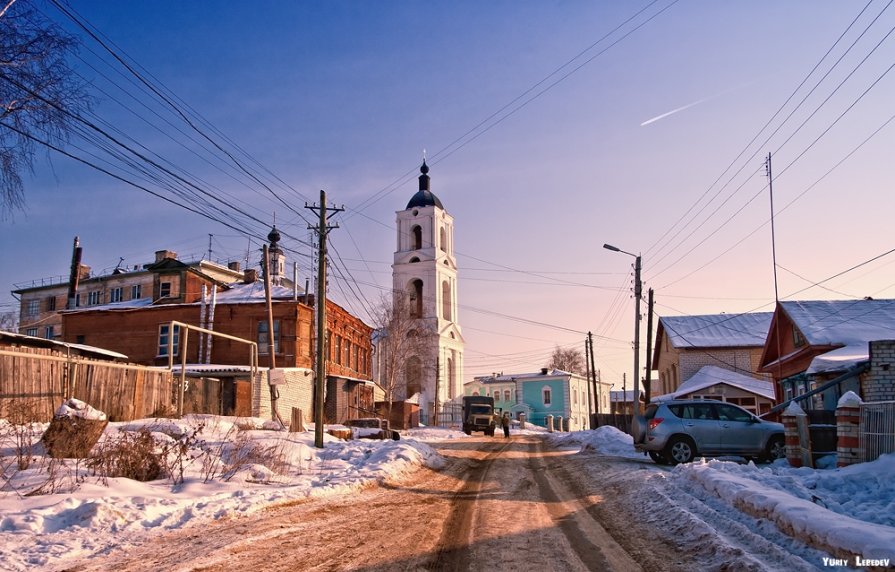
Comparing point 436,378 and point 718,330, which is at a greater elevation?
point 718,330

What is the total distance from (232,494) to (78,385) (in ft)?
31.7

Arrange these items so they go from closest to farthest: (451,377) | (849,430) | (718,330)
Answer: (849,430), (718,330), (451,377)

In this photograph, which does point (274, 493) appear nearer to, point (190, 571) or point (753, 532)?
point (190, 571)

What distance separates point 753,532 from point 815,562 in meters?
1.34

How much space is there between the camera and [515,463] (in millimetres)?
21078

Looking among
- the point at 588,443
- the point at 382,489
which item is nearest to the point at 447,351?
the point at 588,443

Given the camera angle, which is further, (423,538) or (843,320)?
(843,320)

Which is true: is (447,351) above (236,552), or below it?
above

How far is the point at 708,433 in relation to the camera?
1730 cm

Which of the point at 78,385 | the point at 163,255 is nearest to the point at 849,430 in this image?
the point at 78,385

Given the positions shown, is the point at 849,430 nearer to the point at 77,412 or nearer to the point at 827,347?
the point at 77,412

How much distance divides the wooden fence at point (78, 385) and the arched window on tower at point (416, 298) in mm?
51603

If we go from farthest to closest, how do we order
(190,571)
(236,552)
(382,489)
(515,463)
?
(515,463), (382,489), (236,552), (190,571)

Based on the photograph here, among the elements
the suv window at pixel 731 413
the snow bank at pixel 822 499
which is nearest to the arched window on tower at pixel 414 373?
the suv window at pixel 731 413
